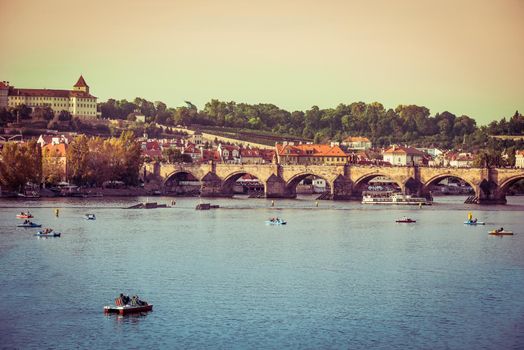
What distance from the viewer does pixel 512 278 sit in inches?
1912

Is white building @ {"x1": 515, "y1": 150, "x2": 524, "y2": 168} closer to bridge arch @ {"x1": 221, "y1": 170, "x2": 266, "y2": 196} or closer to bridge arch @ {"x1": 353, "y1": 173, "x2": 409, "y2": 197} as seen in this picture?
bridge arch @ {"x1": 221, "y1": 170, "x2": 266, "y2": 196}

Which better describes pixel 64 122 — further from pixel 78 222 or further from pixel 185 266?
pixel 185 266

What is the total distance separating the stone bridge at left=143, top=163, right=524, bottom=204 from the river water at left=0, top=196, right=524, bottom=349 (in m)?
20.1

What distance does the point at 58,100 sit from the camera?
178 m

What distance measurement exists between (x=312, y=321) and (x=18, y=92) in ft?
486

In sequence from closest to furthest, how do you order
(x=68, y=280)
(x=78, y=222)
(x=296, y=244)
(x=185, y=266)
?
(x=68, y=280)
(x=185, y=266)
(x=296, y=244)
(x=78, y=222)

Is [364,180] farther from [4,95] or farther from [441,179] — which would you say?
[4,95]

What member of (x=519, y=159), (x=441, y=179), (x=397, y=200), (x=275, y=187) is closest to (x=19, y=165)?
(x=275, y=187)

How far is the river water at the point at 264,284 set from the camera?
121 feet

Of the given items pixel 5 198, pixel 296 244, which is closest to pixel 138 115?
pixel 5 198

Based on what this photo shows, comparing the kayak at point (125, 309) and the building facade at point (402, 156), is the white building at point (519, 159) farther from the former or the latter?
the kayak at point (125, 309)

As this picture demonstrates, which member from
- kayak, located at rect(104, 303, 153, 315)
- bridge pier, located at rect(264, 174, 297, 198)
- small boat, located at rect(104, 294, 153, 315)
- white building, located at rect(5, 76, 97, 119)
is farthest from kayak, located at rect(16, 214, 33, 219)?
white building, located at rect(5, 76, 97, 119)

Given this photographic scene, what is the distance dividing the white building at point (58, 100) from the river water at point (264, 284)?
103m

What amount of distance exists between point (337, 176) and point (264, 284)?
6091 cm
